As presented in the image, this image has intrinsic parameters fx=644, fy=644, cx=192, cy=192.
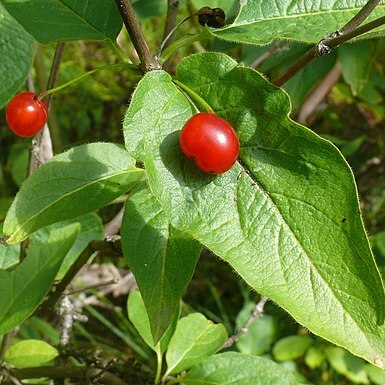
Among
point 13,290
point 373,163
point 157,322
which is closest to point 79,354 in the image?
point 13,290

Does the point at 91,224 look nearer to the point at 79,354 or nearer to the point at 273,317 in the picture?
the point at 79,354

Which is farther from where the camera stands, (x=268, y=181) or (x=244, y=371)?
(x=244, y=371)

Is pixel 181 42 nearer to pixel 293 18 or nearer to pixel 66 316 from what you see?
pixel 293 18

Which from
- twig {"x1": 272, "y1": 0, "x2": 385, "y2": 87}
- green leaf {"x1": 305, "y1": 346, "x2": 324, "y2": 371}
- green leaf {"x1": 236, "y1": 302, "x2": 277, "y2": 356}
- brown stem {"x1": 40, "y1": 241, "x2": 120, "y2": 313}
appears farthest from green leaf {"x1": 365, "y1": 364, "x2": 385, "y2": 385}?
twig {"x1": 272, "y1": 0, "x2": 385, "y2": 87}

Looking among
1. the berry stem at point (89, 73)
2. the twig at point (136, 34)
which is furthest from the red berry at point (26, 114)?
the twig at point (136, 34)

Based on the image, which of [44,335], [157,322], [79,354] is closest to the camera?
[157,322]

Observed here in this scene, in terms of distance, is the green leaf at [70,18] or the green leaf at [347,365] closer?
the green leaf at [70,18]

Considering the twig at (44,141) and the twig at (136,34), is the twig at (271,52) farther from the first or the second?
the twig at (136,34)
